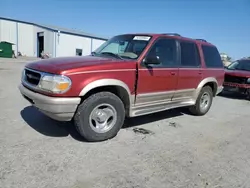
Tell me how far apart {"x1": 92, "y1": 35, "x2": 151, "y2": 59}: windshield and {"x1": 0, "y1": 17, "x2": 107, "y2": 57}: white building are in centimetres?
3053

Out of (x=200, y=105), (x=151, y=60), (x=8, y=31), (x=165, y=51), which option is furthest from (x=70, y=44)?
(x=151, y=60)

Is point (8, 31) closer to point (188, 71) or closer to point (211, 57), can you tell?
point (211, 57)

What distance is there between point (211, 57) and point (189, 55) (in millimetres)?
1205

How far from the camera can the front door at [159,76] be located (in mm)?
4344

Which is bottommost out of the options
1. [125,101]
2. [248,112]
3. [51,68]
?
[248,112]

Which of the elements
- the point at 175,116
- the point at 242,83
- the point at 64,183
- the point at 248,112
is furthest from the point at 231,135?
the point at 242,83

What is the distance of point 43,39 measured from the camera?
36219mm

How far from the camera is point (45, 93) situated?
348cm

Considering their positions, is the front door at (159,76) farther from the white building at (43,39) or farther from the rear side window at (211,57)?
the white building at (43,39)

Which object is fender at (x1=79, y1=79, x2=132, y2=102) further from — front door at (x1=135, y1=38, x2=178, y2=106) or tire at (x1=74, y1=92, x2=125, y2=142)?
front door at (x1=135, y1=38, x2=178, y2=106)

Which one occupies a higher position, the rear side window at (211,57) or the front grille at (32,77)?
the rear side window at (211,57)

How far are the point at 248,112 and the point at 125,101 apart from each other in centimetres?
511

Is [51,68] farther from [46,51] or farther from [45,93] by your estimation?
[46,51]

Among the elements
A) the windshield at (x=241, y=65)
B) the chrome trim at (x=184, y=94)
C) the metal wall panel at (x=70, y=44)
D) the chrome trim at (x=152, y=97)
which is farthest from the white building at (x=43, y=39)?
the chrome trim at (x=152, y=97)
